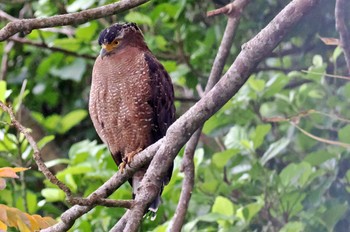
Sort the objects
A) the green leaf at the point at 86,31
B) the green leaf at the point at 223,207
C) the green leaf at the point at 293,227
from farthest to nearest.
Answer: the green leaf at the point at 86,31 → the green leaf at the point at 223,207 → the green leaf at the point at 293,227

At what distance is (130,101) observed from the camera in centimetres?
446

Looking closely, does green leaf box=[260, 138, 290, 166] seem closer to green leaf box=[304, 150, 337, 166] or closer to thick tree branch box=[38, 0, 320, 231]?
green leaf box=[304, 150, 337, 166]

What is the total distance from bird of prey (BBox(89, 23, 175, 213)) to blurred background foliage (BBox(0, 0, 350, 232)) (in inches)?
19.0

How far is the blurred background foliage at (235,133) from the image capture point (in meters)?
4.82

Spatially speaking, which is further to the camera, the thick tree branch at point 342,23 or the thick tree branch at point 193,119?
the thick tree branch at point 342,23

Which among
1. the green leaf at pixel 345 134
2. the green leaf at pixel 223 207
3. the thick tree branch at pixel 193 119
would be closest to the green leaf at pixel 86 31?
the green leaf at pixel 223 207

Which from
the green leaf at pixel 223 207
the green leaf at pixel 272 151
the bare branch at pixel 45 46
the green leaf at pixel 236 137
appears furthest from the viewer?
the bare branch at pixel 45 46

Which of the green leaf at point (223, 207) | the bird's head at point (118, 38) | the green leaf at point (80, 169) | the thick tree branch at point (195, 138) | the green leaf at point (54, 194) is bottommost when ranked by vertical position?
the green leaf at point (223, 207)

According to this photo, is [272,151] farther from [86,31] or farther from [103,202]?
[103,202]

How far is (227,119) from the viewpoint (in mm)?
5301

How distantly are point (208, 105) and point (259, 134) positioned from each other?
1.92m

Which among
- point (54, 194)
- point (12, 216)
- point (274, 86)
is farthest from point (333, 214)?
point (12, 216)

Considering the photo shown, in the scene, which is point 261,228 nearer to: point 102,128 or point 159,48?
point 102,128

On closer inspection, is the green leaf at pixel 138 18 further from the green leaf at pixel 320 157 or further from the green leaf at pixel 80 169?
the green leaf at pixel 320 157
